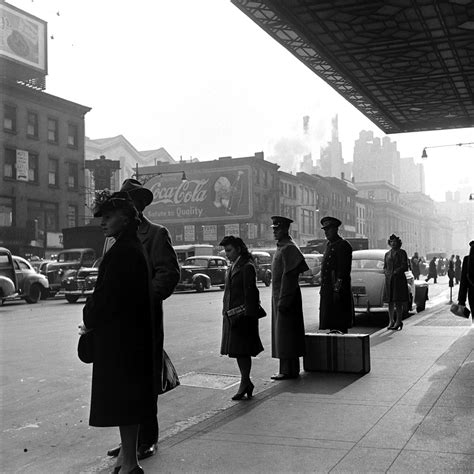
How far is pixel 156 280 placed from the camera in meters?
4.81

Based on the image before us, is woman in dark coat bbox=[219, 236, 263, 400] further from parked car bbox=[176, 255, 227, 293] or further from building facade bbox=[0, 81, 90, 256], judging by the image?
building facade bbox=[0, 81, 90, 256]

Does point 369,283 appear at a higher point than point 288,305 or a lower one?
lower

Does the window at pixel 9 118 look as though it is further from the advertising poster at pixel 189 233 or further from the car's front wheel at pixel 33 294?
the advertising poster at pixel 189 233

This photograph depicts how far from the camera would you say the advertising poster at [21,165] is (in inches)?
1690

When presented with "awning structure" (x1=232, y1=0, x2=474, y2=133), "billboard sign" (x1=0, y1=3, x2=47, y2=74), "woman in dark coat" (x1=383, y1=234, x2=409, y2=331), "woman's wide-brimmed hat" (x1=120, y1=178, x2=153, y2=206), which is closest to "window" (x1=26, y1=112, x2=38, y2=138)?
"billboard sign" (x1=0, y1=3, x2=47, y2=74)

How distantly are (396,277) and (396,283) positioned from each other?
0.12 m

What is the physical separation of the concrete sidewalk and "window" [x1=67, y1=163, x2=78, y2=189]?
4242 centimetres

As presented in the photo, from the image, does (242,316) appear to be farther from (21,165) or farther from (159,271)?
(21,165)

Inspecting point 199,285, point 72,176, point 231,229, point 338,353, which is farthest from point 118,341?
point 231,229

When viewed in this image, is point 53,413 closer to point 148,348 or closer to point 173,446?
point 173,446

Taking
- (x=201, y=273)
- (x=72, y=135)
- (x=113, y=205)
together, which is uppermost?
(x=72, y=135)

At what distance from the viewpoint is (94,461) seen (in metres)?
5.05

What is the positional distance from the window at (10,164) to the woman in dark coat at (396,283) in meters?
34.7

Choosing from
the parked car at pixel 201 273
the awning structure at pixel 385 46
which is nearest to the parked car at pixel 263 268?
the parked car at pixel 201 273
